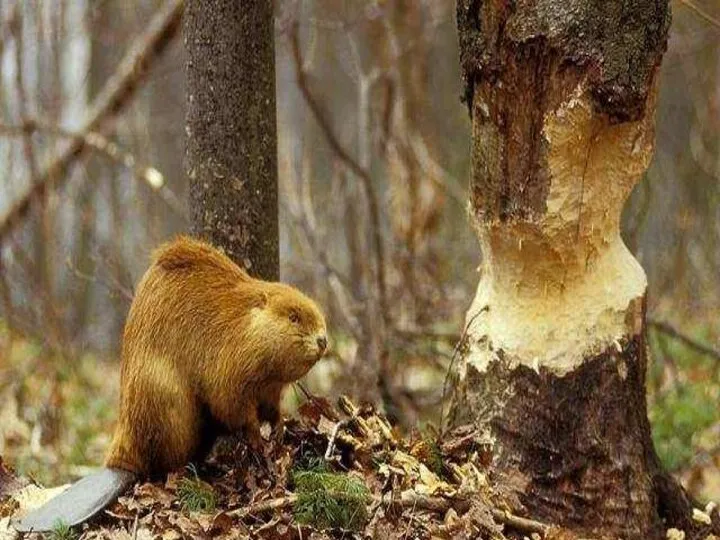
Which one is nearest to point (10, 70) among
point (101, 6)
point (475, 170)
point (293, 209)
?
point (101, 6)

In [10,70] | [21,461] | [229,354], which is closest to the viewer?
[229,354]

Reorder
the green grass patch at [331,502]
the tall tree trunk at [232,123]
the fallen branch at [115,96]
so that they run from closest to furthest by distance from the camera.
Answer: the green grass patch at [331,502] < the tall tree trunk at [232,123] < the fallen branch at [115,96]

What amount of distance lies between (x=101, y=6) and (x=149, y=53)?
88cm

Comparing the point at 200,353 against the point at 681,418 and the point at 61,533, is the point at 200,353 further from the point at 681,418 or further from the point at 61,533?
the point at 681,418

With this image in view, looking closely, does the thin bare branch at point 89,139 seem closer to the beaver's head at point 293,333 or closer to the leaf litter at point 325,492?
the leaf litter at point 325,492

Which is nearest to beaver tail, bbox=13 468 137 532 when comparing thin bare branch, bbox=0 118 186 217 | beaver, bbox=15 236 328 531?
beaver, bbox=15 236 328 531

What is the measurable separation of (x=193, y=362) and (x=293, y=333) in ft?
0.86

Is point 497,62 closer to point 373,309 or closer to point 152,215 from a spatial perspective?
point 373,309

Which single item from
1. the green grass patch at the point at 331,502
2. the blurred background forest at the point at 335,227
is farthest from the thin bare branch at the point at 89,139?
the green grass patch at the point at 331,502

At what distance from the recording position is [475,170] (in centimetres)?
293

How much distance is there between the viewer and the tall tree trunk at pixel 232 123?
9.64 feet

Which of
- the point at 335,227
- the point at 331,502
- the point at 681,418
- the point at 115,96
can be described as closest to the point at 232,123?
the point at 331,502

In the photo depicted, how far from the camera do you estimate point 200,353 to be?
8.48 ft

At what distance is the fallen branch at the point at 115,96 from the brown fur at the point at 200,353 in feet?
10.4
